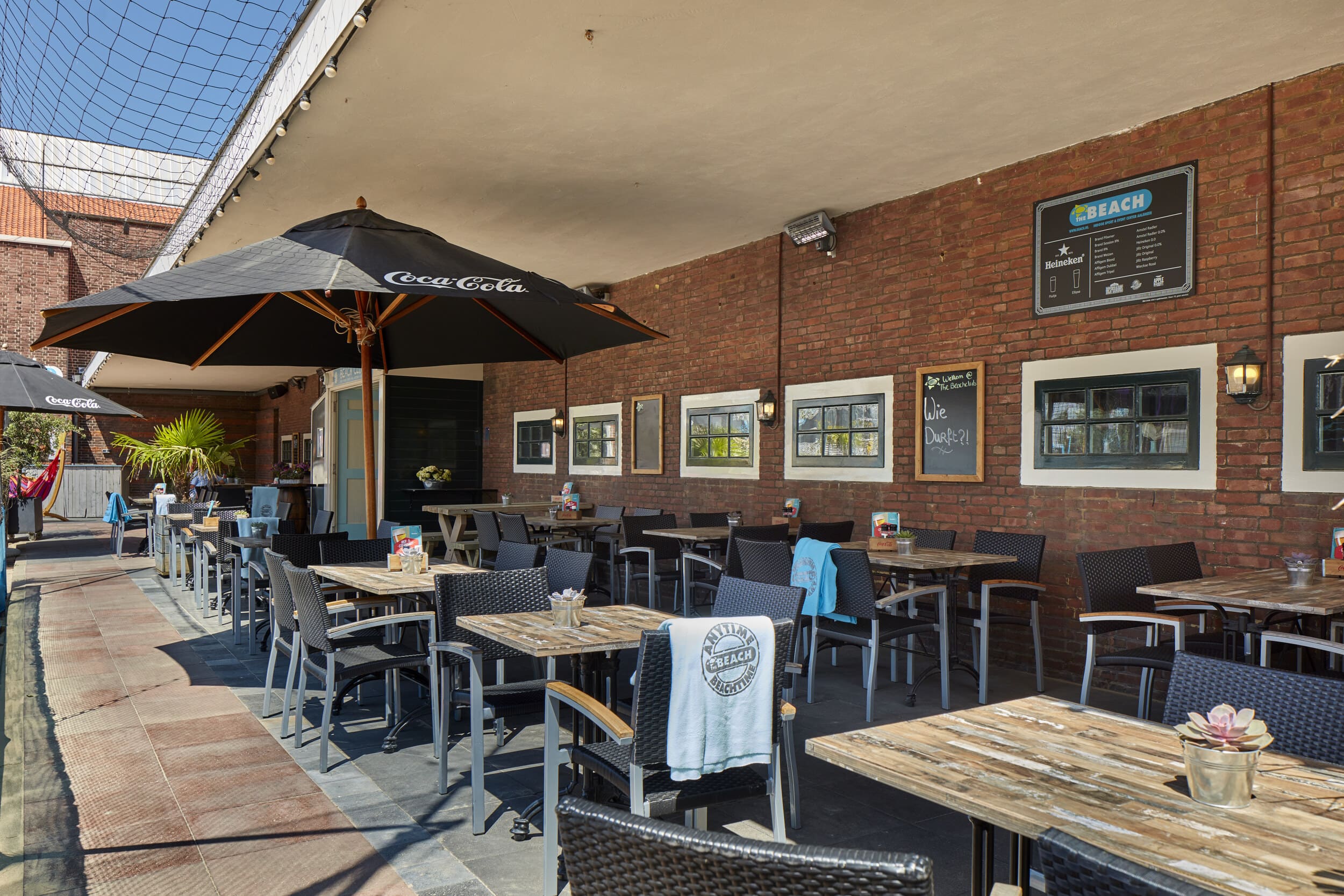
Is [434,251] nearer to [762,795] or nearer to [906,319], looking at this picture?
[762,795]

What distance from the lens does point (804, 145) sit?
5660mm

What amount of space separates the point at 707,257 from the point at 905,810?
608cm

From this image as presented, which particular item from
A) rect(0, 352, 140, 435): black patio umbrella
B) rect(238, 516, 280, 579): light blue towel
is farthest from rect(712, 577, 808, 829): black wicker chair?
rect(0, 352, 140, 435): black patio umbrella

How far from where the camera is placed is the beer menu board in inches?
196

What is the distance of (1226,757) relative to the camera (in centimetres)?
139

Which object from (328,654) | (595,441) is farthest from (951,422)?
(595,441)

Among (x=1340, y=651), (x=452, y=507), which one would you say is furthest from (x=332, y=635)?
(x=452, y=507)

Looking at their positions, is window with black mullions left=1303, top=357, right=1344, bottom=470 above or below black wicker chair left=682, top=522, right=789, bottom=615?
above

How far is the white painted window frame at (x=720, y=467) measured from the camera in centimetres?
788

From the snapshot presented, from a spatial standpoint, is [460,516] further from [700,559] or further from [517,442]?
[700,559]

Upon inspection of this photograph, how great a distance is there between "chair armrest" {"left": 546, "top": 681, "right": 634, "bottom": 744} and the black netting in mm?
3770

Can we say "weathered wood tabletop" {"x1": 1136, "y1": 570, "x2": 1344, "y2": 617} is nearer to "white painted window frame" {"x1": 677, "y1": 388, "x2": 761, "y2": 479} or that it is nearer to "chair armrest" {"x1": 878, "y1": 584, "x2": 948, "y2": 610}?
"chair armrest" {"x1": 878, "y1": 584, "x2": 948, "y2": 610}

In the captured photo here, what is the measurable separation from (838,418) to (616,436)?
3.31 m

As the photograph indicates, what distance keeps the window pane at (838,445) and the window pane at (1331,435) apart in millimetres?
3112
